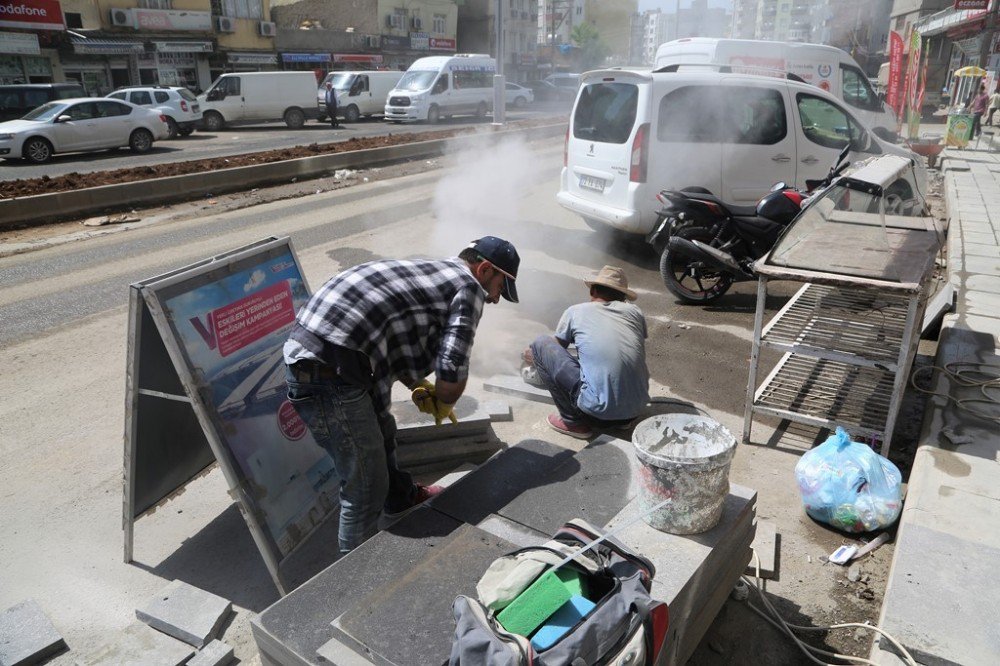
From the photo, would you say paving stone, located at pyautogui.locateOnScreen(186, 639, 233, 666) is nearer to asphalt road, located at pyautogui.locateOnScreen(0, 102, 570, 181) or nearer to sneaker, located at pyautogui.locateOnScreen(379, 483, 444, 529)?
sneaker, located at pyautogui.locateOnScreen(379, 483, 444, 529)

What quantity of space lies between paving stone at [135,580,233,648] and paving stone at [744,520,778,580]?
2.37 m

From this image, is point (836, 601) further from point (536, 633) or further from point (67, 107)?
point (67, 107)

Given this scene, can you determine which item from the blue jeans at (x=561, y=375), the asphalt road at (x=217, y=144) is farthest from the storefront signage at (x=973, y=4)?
the blue jeans at (x=561, y=375)

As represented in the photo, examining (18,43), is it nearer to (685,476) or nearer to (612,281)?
(612,281)

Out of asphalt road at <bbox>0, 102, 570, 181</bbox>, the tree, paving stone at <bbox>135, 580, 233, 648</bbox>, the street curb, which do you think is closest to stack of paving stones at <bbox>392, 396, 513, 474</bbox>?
paving stone at <bbox>135, 580, 233, 648</bbox>

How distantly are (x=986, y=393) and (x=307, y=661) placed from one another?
14.7ft

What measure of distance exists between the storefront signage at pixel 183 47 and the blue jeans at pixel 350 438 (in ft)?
112

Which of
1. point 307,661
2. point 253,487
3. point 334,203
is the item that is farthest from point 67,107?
point 307,661

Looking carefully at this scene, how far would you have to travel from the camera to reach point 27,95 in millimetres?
19781

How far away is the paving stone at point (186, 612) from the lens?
2812mm

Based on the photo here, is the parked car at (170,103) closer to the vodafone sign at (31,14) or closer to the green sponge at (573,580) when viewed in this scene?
the vodafone sign at (31,14)

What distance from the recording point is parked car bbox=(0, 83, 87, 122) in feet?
63.6

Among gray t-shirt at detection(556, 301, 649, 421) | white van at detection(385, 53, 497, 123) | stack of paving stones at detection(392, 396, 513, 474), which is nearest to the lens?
stack of paving stones at detection(392, 396, 513, 474)

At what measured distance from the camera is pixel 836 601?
10.2 feet
